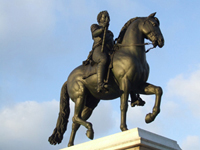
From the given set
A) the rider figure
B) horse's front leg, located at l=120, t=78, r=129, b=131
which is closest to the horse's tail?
the rider figure

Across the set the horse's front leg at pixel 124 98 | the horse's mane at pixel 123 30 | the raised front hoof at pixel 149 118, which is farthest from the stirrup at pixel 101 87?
the horse's mane at pixel 123 30

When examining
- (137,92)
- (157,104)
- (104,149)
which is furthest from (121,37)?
(104,149)

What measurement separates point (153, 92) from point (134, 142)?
1.85m

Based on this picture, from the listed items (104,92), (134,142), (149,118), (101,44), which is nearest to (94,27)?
(101,44)

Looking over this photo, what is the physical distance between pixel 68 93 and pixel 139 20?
2.79 metres

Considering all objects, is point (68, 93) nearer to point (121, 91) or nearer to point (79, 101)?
point (79, 101)

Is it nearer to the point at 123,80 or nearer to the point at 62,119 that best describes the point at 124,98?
the point at 123,80

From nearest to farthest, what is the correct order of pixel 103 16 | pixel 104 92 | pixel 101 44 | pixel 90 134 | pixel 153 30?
pixel 90 134, pixel 153 30, pixel 104 92, pixel 101 44, pixel 103 16

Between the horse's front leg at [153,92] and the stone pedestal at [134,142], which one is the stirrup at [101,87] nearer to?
the horse's front leg at [153,92]

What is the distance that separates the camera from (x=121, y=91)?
865 cm

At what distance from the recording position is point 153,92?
871 centimetres

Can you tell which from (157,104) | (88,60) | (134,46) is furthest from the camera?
(88,60)

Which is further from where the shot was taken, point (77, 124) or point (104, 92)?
point (77, 124)

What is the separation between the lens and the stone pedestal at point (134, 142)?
726 cm
